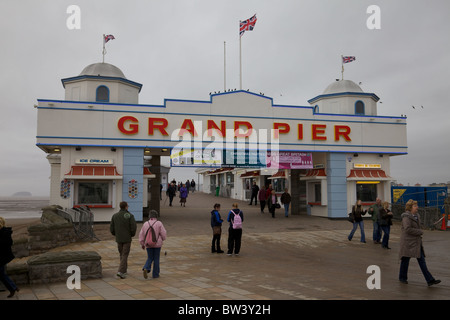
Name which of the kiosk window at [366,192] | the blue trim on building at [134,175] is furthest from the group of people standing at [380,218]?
the blue trim on building at [134,175]

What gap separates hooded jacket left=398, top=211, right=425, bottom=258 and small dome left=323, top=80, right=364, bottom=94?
18848 millimetres

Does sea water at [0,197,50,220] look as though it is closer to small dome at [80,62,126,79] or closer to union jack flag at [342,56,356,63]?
small dome at [80,62,126,79]

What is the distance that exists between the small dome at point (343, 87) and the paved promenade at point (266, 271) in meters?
11.4

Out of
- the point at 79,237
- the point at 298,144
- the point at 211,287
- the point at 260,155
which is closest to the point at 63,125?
the point at 79,237

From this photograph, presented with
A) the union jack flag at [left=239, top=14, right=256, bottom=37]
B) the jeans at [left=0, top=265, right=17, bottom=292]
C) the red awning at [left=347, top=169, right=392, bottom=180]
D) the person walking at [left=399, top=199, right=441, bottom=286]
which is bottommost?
the jeans at [left=0, top=265, right=17, bottom=292]

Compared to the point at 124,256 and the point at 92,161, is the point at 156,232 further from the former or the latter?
the point at 92,161

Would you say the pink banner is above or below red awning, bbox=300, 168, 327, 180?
above

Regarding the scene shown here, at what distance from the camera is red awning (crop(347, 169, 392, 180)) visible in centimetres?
2355

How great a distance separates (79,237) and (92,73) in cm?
1085

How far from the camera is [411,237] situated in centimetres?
839

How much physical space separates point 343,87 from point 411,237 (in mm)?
19270

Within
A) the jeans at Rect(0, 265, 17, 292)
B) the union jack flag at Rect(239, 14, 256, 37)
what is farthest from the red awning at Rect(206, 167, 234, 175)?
the jeans at Rect(0, 265, 17, 292)
